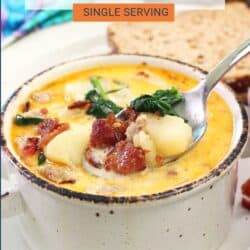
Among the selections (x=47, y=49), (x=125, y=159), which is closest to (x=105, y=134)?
(x=125, y=159)

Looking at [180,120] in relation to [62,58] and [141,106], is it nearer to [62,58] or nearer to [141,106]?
[141,106]

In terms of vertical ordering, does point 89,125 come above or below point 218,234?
above

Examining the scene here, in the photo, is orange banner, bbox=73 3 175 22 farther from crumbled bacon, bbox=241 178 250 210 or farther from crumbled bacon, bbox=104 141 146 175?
crumbled bacon, bbox=241 178 250 210

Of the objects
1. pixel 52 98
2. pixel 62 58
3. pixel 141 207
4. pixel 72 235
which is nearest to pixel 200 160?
pixel 141 207

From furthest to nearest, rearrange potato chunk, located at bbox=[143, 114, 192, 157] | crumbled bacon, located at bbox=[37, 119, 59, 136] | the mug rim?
crumbled bacon, located at bbox=[37, 119, 59, 136] < potato chunk, located at bbox=[143, 114, 192, 157] < the mug rim

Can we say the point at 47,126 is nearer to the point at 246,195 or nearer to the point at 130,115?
the point at 130,115

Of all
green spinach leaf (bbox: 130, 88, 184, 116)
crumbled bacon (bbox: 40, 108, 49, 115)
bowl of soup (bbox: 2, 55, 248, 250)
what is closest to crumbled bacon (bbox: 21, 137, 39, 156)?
bowl of soup (bbox: 2, 55, 248, 250)
